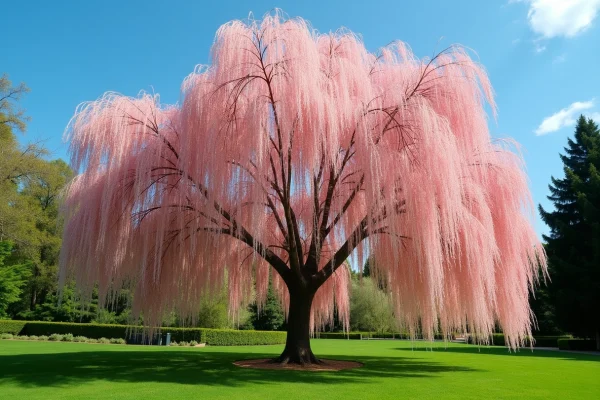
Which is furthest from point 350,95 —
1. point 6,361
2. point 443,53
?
point 6,361

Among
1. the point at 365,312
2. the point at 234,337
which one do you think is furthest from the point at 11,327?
the point at 365,312

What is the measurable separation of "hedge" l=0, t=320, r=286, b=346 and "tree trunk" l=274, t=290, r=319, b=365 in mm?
16264

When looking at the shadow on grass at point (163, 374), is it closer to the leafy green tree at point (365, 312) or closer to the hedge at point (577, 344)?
the hedge at point (577, 344)

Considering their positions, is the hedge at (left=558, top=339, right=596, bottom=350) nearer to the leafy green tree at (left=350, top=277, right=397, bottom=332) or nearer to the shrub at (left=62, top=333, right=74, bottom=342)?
the leafy green tree at (left=350, top=277, right=397, bottom=332)

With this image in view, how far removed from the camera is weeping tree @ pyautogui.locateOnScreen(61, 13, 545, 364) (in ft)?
28.3

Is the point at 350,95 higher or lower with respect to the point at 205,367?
higher

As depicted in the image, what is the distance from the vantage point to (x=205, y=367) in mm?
11211

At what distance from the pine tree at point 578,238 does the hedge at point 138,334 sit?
19463 millimetres

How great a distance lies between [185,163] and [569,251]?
28.1 meters

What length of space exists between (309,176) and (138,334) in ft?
72.8

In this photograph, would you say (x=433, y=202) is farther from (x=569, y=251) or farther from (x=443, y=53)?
(x=569, y=251)

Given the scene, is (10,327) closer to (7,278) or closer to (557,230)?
(7,278)

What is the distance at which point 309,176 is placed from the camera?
996 cm

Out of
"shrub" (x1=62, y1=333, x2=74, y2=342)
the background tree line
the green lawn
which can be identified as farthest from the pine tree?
"shrub" (x1=62, y1=333, x2=74, y2=342)
